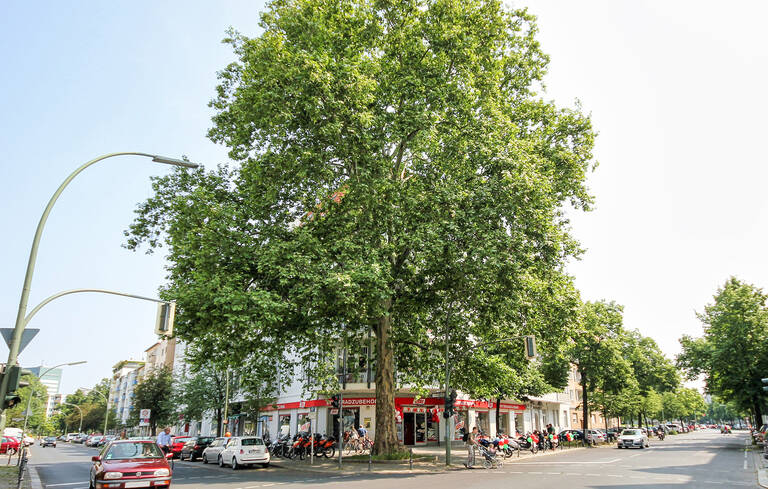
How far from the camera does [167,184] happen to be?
2188 cm

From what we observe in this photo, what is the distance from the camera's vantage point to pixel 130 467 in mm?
12359

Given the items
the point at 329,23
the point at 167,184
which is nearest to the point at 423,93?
the point at 329,23

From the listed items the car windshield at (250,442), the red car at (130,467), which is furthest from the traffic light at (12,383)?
the car windshield at (250,442)

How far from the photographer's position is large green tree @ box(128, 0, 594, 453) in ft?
59.4

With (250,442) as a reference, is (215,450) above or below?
below

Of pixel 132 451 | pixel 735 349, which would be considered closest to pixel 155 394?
pixel 132 451

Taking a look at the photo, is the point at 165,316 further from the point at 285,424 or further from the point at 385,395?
the point at 285,424

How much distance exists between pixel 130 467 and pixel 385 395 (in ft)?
38.1

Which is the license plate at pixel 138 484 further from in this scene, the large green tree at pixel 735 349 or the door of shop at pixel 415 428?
the large green tree at pixel 735 349

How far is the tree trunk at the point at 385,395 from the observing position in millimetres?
22062

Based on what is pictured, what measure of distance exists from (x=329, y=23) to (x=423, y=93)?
4599 mm

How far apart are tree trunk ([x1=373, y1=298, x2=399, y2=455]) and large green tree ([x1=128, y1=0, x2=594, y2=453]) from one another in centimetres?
9

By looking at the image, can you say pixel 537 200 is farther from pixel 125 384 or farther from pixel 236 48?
pixel 125 384

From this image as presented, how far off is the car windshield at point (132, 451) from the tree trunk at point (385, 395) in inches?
409
